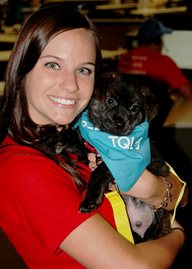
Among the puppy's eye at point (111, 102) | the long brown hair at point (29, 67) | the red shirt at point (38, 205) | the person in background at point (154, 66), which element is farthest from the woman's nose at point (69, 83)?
the person in background at point (154, 66)

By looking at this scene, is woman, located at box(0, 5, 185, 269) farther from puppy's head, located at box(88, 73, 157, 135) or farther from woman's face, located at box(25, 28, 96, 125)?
puppy's head, located at box(88, 73, 157, 135)

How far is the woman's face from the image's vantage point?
1156 millimetres

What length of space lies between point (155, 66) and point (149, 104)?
239 cm

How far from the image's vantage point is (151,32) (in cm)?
425

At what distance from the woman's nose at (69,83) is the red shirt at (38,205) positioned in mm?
236

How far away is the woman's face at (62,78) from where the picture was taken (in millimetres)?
1156

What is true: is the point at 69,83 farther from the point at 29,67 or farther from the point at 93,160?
the point at 93,160

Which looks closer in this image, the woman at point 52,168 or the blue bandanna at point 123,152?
the woman at point 52,168

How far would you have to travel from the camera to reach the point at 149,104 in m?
1.70

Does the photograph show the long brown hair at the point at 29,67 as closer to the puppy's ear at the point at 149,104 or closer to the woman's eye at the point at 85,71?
the woman's eye at the point at 85,71

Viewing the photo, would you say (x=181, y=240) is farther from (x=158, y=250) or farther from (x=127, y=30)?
(x=127, y=30)

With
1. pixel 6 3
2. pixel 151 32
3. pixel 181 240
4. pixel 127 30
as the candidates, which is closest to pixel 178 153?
pixel 151 32

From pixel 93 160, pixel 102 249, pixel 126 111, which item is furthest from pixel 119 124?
pixel 102 249

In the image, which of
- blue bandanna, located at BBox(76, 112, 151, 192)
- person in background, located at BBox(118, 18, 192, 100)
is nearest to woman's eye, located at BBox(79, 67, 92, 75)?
blue bandanna, located at BBox(76, 112, 151, 192)
